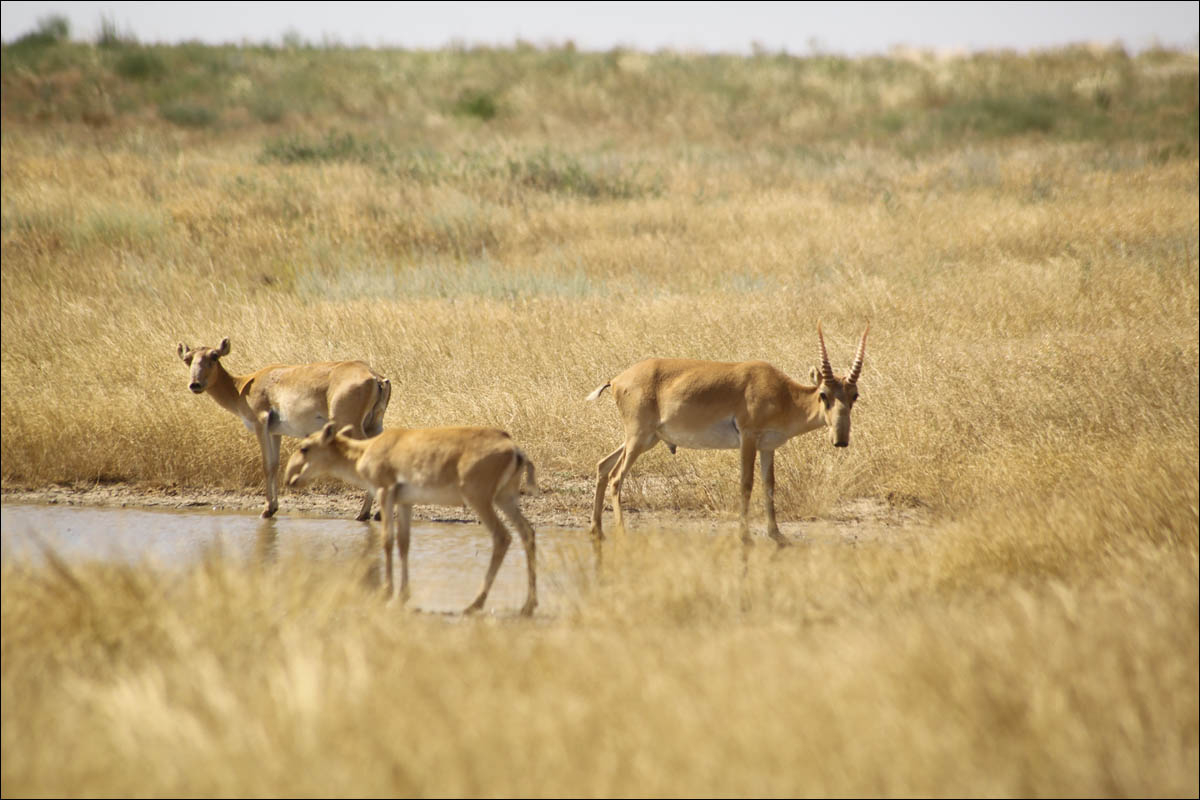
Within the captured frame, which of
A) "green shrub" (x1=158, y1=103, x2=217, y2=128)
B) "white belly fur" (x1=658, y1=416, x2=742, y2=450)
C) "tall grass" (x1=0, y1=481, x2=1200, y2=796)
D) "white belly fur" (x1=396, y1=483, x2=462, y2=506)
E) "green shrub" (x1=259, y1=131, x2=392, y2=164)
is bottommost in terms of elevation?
"tall grass" (x1=0, y1=481, x2=1200, y2=796)

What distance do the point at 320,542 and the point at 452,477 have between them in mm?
2446

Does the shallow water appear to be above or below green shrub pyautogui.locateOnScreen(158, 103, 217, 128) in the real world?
below

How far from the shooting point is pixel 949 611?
615 cm

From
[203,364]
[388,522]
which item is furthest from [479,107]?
[388,522]

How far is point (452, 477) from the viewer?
7816mm

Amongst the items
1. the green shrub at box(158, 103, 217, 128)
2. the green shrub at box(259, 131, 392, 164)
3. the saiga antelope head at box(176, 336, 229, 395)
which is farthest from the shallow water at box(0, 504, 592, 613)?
the green shrub at box(158, 103, 217, 128)

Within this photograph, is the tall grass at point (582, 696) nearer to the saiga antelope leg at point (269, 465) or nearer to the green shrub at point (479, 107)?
the saiga antelope leg at point (269, 465)

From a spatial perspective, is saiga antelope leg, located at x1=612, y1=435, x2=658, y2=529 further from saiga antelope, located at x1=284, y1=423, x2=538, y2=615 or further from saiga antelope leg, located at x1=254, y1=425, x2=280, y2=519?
saiga antelope leg, located at x1=254, y1=425, x2=280, y2=519

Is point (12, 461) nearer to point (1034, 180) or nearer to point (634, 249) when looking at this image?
point (634, 249)

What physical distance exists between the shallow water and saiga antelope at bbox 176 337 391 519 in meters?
0.50

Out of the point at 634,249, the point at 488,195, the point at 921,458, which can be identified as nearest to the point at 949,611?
the point at 921,458

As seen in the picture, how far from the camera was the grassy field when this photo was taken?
4.66 m

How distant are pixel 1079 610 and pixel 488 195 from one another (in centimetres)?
2187

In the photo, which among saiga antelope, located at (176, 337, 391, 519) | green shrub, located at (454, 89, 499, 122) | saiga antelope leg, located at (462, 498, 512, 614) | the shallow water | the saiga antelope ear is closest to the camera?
saiga antelope leg, located at (462, 498, 512, 614)
